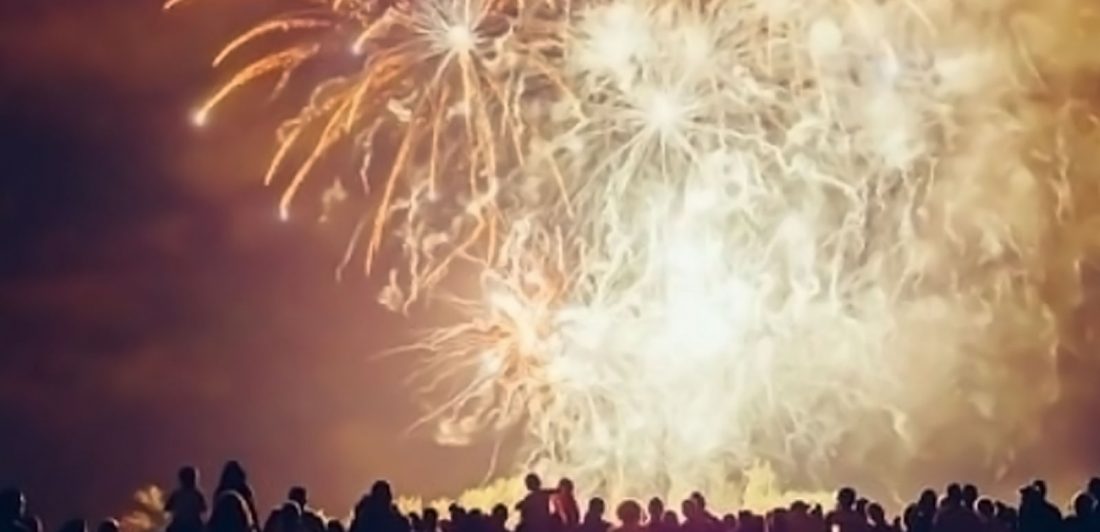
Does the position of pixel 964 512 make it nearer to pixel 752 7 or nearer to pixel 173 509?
pixel 173 509

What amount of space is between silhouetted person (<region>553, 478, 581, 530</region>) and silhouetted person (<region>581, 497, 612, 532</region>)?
0.15ft

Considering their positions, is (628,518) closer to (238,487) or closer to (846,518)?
(846,518)

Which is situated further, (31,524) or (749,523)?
(749,523)

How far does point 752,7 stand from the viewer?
51.9 feet

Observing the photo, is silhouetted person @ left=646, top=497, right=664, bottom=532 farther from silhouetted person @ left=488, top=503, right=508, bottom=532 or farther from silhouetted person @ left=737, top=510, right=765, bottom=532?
silhouetted person @ left=488, top=503, right=508, bottom=532

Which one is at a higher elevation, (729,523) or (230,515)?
(729,523)

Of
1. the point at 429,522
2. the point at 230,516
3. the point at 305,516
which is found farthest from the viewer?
the point at 429,522

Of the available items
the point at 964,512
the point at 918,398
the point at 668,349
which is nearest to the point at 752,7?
the point at 668,349

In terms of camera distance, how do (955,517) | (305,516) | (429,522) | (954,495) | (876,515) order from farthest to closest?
1. (876,515)
2. (429,522)
3. (954,495)
4. (955,517)
5. (305,516)

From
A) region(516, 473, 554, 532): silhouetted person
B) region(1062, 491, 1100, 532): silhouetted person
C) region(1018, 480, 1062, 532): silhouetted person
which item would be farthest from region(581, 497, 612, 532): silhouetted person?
region(1062, 491, 1100, 532): silhouetted person

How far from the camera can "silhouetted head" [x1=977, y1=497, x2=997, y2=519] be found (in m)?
10.0

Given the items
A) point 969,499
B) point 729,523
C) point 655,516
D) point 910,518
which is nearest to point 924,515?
point 910,518

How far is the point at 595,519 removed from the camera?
33.9 feet

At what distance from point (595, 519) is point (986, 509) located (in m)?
1.69
